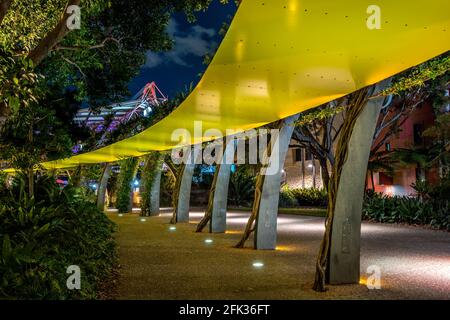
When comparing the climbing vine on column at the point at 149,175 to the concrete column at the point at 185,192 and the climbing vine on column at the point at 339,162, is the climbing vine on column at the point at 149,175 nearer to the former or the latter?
the concrete column at the point at 185,192

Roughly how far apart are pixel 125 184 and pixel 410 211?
14.6m

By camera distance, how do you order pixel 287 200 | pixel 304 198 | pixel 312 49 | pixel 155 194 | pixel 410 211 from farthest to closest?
pixel 304 198 → pixel 287 200 → pixel 155 194 → pixel 410 211 → pixel 312 49

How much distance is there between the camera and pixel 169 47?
1184 cm

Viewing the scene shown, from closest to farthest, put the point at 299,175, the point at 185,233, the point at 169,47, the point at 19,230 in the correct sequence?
the point at 19,230 → the point at 169,47 → the point at 185,233 → the point at 299,175

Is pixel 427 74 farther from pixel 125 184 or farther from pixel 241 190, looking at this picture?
pixel 241 190

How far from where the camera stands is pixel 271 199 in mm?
9297

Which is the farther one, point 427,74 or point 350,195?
point 350,195

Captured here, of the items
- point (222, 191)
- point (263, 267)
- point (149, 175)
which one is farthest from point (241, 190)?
point (263, 267)

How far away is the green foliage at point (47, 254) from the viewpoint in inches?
171

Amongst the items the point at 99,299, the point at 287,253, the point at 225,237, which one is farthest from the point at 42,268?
the point at 225,237

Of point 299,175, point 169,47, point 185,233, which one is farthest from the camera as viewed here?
point 299,175

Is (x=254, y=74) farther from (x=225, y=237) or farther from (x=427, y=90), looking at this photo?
(x=427, y=90)

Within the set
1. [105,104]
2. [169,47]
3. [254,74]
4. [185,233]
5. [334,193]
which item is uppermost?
[169,47]
